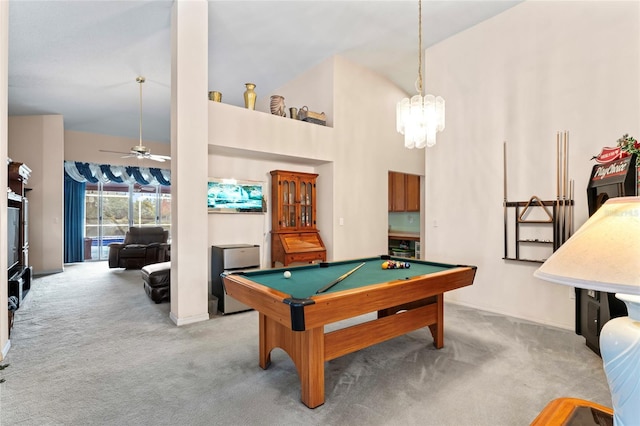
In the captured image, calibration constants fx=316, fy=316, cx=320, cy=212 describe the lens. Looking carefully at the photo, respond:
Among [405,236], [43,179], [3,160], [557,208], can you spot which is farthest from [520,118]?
[43,179]

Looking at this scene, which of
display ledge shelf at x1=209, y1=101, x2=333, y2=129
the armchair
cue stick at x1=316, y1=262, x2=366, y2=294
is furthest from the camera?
the armchair

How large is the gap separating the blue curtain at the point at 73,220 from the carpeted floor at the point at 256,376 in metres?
4.99

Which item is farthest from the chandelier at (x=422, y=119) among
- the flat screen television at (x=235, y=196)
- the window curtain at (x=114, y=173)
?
the window curtain at (x=114, y=173)

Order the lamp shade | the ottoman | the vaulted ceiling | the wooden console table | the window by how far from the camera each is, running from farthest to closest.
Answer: the window
the ottoman
the vaulted ceiling
the wooden console table
the lamp shade

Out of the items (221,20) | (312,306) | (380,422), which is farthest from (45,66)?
(380,422)

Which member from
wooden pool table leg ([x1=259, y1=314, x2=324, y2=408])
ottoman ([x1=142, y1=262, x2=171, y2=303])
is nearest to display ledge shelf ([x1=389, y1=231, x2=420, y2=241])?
ottoman ([x1=142, y1=262, x2=171, y2=303])

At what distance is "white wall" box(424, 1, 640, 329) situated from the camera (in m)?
3.20

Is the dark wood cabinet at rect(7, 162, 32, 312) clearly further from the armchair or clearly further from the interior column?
the interior column

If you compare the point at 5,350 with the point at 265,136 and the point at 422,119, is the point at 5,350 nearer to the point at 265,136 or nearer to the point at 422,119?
the point at 265,136

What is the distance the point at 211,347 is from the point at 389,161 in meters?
4.52

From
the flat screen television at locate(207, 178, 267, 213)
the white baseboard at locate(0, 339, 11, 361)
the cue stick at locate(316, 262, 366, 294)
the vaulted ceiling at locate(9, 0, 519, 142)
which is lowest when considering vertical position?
the white baseboard at locate(0, 339, 11, 361)

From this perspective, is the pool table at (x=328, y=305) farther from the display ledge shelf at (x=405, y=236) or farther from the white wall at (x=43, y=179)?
the white wall at (x=43, y=179)

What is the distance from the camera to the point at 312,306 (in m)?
1.76

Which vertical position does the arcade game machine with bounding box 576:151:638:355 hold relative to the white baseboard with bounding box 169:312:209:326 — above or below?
above
